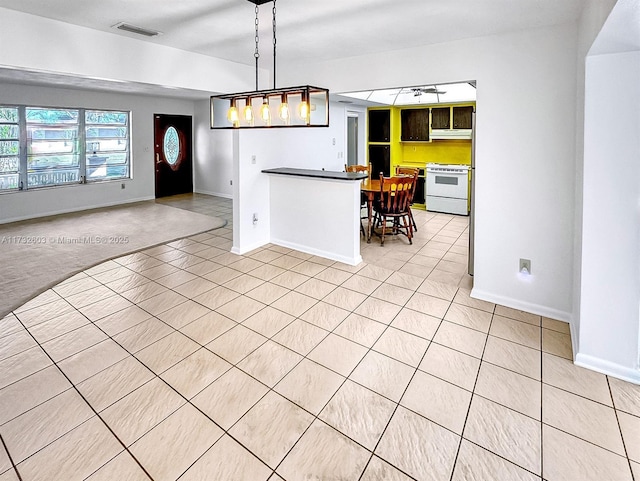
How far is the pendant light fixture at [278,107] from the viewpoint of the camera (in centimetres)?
264

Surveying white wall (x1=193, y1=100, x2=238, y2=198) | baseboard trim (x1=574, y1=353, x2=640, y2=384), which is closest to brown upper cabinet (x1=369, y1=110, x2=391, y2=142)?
white wall (x1=193, y1=100, x2=238, y2=198)

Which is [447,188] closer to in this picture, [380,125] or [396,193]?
[380,125]

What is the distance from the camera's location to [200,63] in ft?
13.8

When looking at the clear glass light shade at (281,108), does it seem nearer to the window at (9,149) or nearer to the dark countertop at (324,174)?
the dark countertop at (324,174)

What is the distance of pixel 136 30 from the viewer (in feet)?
10.9

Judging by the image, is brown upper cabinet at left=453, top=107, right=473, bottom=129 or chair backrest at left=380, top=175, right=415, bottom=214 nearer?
chair backrest at left=380, top=175, right=415, bottom=214

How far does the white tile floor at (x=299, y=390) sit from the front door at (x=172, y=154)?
5949mm

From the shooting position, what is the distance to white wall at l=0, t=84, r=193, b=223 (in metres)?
6.70

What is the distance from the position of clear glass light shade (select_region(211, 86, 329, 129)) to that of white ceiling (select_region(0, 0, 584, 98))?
2.01 feet

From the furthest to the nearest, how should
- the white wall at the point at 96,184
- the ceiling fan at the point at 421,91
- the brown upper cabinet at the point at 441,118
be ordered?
the brown upper cabinet at the point at 441,118, the white wall at the point at 96,184, the ceiling fan at the point at 421,91

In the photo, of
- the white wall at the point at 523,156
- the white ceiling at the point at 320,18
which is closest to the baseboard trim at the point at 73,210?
the white ceiling at the point at 320,18

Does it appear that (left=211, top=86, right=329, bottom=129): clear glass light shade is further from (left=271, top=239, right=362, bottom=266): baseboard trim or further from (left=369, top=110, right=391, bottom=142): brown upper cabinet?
(left=369, top=110, right=391, bottom=142): brown upper cabinet

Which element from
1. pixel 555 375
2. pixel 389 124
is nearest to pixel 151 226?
pixel 389 124

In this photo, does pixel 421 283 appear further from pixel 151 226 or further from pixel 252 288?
pixel 151 226
